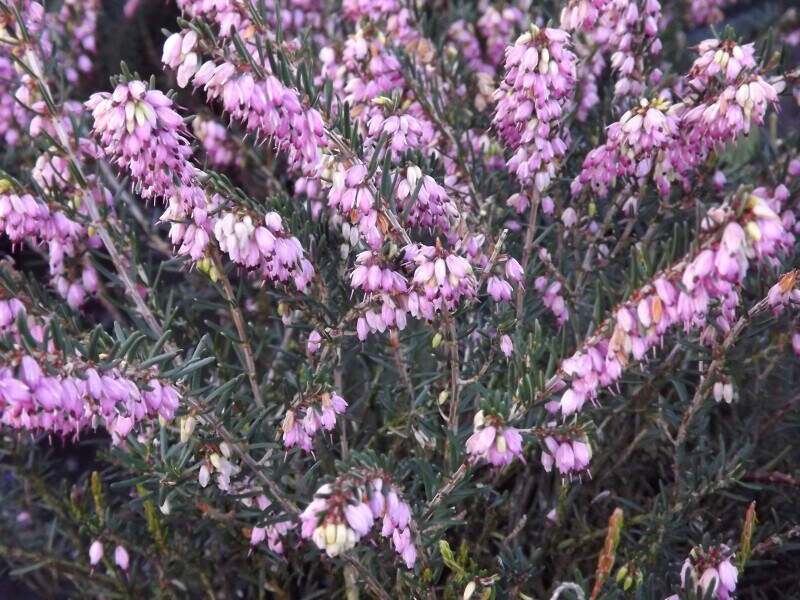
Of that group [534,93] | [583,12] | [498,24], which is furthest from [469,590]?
[498,24]

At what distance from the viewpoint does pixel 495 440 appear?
6.06 ft

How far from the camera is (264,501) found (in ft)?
8.01

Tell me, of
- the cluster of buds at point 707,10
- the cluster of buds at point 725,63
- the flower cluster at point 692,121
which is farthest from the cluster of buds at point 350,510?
the cluster of buds at point 707,10

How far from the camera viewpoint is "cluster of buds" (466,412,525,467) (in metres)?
1.83

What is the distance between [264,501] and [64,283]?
3.80 ft

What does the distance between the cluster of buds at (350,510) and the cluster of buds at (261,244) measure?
1.94 feet

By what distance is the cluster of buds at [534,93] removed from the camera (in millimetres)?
2195

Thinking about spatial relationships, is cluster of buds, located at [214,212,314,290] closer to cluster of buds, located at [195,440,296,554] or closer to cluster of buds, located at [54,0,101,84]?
cluster of buds, located at [195,440,296,554]

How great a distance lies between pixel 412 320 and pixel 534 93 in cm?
140

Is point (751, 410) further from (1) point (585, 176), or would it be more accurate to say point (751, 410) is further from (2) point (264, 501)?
(2) point (264, 501)

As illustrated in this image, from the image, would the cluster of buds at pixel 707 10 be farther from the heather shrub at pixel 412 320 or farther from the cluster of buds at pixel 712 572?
the cluster of buds at pixel 712 572

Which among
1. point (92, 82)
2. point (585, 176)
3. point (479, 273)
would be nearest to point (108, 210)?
point (479, 273)

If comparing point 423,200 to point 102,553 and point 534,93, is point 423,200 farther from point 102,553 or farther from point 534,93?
point 102,553

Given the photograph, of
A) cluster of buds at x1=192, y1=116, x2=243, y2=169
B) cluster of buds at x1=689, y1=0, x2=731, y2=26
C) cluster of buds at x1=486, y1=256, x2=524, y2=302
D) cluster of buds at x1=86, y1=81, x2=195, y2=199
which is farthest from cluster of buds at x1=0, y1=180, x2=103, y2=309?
cluster of buds at x1=689, y1=0, x2=731, y2=26
